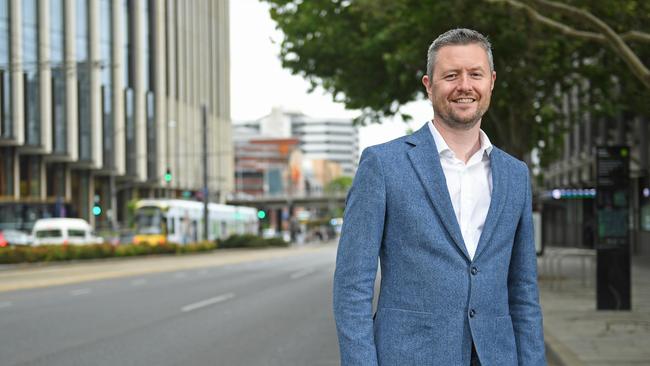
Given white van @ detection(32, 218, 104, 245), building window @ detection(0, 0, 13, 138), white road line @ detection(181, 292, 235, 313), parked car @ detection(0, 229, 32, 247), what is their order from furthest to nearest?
building window @ detection(0, 0, 13, 138) < parked car @ detection(0, 229, 32, 247) < white van @ detection(32, 218, 104, 245) < white road line @ detection(181, 292, 235, 313)

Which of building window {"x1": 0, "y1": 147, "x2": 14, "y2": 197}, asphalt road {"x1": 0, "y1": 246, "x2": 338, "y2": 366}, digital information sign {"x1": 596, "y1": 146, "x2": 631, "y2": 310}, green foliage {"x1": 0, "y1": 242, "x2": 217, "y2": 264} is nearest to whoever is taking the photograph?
asphalt road {"x1": 0, "y1": 246, "x2": 338, "y2": 366}

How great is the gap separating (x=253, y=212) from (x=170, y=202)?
23.3 m

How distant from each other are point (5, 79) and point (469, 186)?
173ft

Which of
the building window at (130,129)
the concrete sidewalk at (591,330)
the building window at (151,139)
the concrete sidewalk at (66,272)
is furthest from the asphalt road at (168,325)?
the building window at (151,139)

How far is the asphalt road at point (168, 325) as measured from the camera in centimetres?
1016

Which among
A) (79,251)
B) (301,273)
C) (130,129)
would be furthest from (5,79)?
(301,273)

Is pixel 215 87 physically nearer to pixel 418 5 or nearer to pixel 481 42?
pixel 418 5

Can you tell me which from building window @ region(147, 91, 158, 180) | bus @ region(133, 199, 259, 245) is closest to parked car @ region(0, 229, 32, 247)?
bus @ region(133, 199, 259, 245)

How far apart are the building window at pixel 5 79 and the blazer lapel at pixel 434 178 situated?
51.5 metres

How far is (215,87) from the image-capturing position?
9469 cm

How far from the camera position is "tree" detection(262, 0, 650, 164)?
19.1 metres

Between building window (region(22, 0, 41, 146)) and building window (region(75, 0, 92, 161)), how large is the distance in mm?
5347

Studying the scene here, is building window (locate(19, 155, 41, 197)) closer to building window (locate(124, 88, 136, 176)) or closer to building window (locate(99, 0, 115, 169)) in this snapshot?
building window (locate(99, 0, 115, 169))

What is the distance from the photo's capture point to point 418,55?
20688mm
